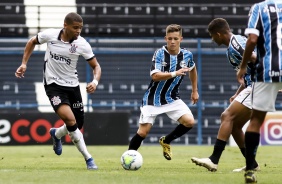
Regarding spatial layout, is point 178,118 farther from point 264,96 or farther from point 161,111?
point 264,96

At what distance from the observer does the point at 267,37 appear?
8.20m

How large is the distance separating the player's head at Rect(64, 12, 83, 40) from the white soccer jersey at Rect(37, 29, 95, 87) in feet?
0.81

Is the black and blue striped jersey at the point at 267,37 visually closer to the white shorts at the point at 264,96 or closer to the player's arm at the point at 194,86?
the white shorts at the point at 264,96

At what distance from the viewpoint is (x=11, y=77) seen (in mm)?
23141

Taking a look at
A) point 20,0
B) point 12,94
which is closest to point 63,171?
point 12,94

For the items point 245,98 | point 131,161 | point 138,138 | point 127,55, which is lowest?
point 131,161

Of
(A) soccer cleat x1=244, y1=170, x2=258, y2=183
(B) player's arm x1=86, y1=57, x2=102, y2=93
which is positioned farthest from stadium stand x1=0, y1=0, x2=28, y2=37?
(A) soccer cleat x1=244, y1=170, x2=258, y2=183

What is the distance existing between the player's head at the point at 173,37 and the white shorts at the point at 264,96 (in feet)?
11.5

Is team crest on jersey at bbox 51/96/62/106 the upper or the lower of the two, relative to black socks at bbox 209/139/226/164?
upper

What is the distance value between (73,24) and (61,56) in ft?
1.99

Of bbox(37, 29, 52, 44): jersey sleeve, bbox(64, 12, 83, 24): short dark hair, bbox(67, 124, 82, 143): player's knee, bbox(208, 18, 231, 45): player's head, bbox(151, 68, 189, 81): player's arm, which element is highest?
bbox(64, 12, 83, 24): short dark hair

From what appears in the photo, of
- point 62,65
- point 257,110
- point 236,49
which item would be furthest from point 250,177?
point 62,65

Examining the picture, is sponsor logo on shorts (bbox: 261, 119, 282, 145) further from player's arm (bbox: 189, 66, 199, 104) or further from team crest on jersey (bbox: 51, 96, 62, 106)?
team crest on jersey (bbox: 51, 96, 62, 106)

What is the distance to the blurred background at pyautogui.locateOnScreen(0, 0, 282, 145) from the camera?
23.0 m
